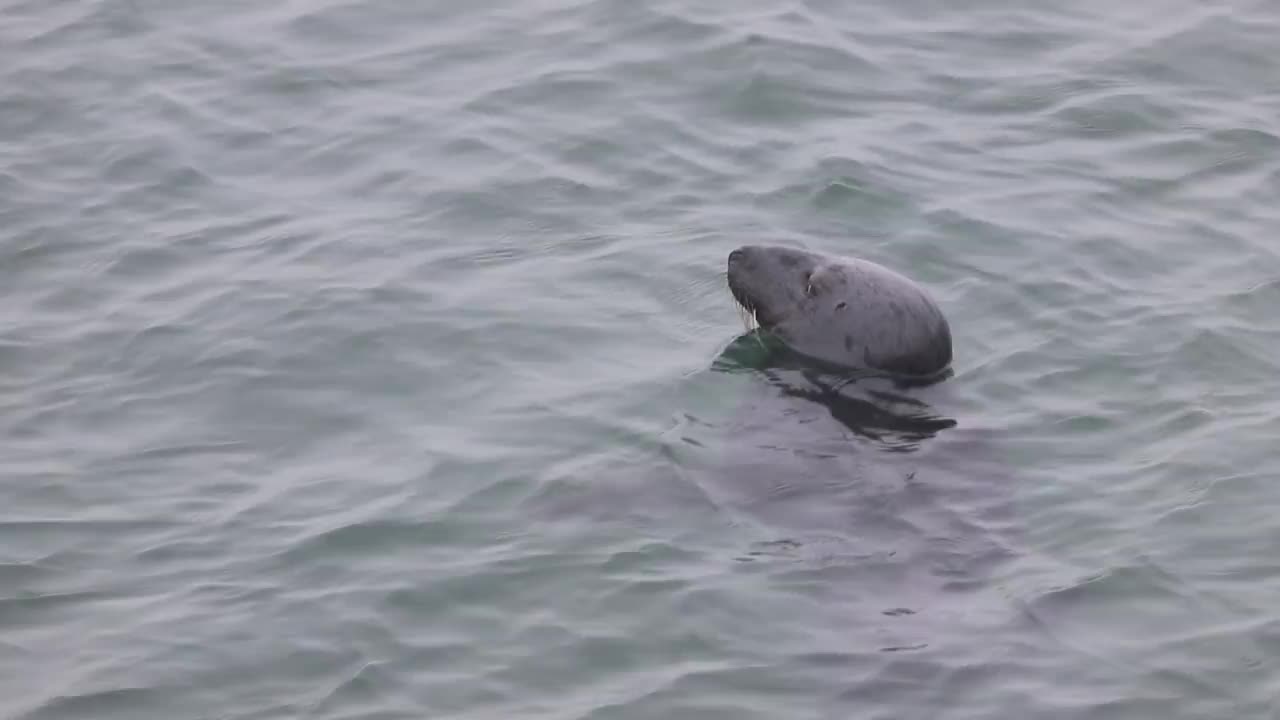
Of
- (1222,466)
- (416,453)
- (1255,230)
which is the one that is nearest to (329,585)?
(416,453)

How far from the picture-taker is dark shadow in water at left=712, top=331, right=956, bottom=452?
8.50 meters

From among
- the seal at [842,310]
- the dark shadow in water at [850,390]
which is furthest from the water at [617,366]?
the seal at [842,310]

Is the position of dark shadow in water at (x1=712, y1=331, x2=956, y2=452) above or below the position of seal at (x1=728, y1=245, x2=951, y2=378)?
below

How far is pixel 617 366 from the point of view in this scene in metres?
9.41

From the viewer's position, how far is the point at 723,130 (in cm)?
1197

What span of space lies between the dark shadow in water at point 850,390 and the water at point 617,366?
4cm

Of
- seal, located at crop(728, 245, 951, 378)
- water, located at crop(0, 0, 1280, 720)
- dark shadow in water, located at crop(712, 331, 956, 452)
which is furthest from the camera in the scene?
seal, located at crop(728, 245, 951, 378)

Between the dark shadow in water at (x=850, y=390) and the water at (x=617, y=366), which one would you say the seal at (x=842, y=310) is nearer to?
the dark shadow in water at (x=850, y=390)

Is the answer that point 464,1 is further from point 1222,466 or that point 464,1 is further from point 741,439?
point 1222,466

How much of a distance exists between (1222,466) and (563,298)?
353 centimetres

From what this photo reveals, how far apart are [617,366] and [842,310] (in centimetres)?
116

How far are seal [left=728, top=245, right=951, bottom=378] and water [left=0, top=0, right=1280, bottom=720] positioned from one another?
239 millimetres

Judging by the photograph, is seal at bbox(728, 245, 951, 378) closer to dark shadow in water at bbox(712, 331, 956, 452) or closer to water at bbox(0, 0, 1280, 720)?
dark shadow in water at bbox(712, 331, 956, 452)

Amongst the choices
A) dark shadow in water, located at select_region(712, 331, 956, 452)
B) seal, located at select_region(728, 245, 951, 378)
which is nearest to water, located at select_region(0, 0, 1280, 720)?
dark shadow in water, located at select_region(712, 331, 956, 452)
